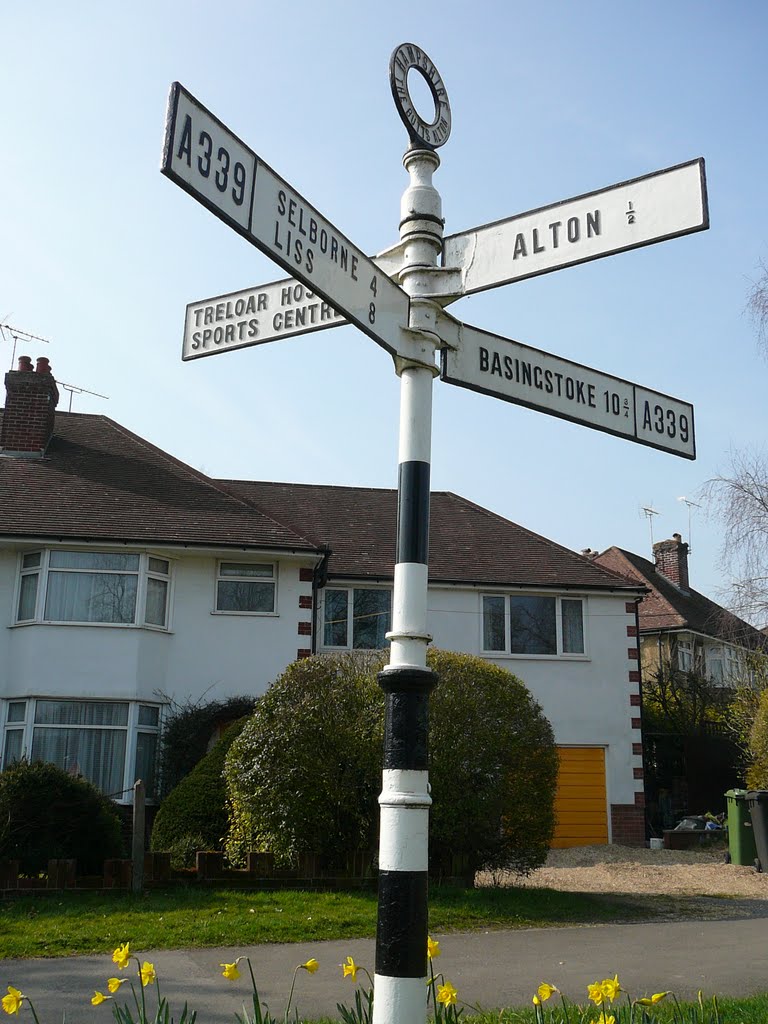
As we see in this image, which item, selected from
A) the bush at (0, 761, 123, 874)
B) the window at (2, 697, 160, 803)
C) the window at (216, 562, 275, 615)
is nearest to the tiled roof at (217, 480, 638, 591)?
the window at (216, 562, 275, 615)

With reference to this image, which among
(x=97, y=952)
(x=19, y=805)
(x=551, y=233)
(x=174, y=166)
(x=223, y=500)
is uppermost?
(x=223, y=500)

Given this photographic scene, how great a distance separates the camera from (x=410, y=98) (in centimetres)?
429

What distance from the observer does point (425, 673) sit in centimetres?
371

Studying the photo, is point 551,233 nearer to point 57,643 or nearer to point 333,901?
point 333,901

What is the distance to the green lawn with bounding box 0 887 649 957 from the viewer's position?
8.86 meters

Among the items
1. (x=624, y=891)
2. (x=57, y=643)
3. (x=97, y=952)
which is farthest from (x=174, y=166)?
(x=57, y=643)

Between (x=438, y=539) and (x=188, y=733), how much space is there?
8.47 m

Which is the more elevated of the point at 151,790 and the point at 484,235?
the point at 484,235

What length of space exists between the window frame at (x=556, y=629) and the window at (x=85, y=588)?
284 inches

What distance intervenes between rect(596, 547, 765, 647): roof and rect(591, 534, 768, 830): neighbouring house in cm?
3

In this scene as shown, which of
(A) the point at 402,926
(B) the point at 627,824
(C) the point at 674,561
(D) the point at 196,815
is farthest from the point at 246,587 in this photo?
(C) the point at 674,561

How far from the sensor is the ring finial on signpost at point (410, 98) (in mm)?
4176

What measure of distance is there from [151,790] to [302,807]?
7.59m

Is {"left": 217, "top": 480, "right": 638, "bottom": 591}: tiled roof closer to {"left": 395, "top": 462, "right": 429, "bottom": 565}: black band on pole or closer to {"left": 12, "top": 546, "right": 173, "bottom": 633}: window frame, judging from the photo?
{"left": 12, "top": 546, "right": 173, "bottom": 633}: window frame
